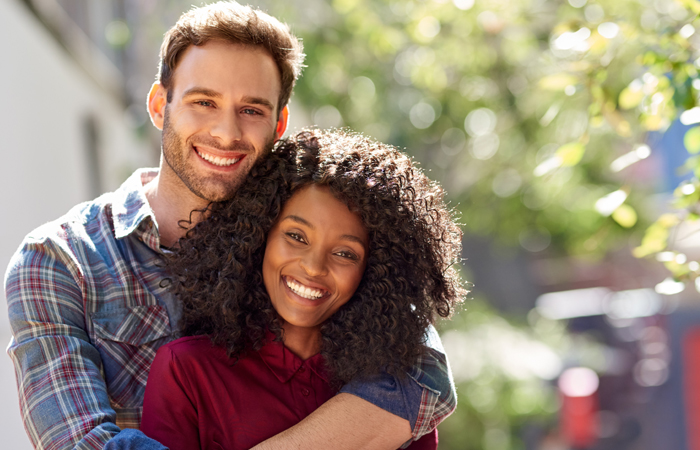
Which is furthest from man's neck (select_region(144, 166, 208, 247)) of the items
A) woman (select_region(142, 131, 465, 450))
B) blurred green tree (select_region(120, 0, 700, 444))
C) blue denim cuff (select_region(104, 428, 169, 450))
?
blurred green tree (select_region(120, 0, 700, 444))

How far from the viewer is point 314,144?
232 cm

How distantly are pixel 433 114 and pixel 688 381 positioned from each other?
219 inches

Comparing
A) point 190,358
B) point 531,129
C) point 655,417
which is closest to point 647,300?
point 655,417

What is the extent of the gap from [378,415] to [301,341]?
0.35 metres

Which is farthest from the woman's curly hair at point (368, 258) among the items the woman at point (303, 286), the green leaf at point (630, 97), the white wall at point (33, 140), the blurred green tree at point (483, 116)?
the blurred green tree at point (483, 116)

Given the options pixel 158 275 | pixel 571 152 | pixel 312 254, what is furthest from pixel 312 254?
pixel 571 152

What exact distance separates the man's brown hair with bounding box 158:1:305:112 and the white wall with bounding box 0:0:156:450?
→ 255cm

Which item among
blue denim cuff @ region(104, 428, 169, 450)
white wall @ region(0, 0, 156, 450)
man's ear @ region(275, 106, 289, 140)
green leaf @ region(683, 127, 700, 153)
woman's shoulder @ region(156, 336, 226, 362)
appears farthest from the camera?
white wall @ region(0, 0, 156, 450)

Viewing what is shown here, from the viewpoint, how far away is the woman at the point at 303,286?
6.98 feet

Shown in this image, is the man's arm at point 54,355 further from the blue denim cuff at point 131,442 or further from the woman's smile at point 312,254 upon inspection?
the woman's smile at point 312,254

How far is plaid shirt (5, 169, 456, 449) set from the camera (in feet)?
6.58

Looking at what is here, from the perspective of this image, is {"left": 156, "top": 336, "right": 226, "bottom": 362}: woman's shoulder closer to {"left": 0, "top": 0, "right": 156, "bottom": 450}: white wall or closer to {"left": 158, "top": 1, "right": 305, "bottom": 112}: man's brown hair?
{"left": 158, "top": 1, "right": 305, "bottom": 112}: man's brown hair

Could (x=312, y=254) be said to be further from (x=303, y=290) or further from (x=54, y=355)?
(x=54, y=355)

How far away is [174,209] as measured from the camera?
2510mm
